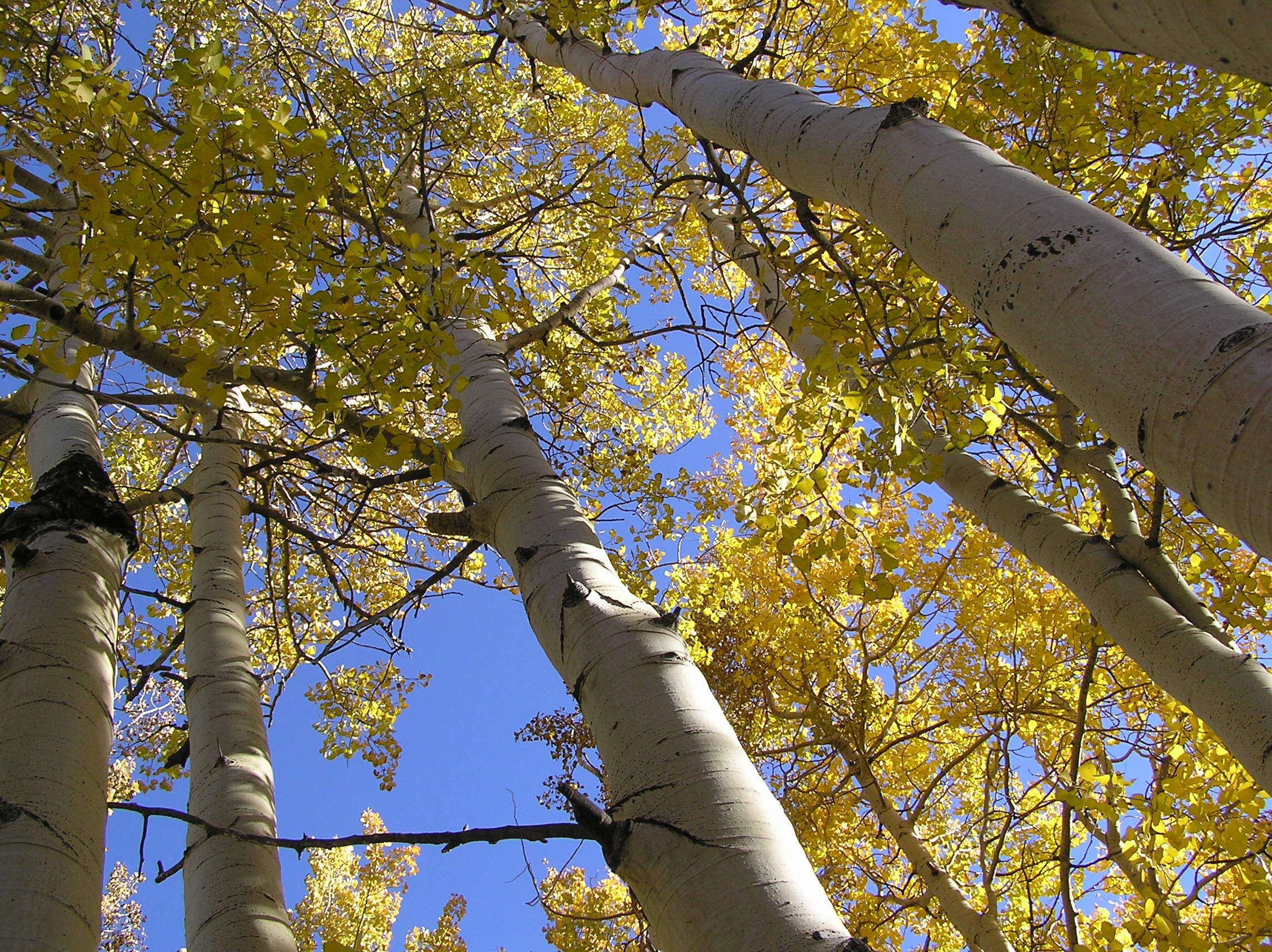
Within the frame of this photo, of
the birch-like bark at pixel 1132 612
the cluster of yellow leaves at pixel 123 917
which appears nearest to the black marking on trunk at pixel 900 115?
the birch-like bark at pixel 1132 612

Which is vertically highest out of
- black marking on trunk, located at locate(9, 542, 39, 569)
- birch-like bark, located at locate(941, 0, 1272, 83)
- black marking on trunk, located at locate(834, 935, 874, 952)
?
black marking on trunk, located at locate(9, 542, 39, 569)

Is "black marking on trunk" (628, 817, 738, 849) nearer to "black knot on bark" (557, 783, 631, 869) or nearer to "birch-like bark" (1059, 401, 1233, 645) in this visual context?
"black knot on bark" (557, 783, 631, 869)

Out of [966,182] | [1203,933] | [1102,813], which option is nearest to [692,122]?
[966,182]

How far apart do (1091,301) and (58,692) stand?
244cm

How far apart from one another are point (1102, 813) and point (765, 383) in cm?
486

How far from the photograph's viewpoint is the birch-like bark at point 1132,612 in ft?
6.78

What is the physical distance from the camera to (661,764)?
4.24 feet

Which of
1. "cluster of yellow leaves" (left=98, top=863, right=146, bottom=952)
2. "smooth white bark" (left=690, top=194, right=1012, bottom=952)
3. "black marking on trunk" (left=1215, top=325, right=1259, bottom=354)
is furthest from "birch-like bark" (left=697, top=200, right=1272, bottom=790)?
"cluster of yellow leaves" (left=98, top=863, right=146, bottom=952)

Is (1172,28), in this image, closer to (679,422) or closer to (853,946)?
(853,946)

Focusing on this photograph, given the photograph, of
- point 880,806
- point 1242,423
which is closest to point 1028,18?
point 1242,423

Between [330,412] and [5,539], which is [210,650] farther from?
[330,412]

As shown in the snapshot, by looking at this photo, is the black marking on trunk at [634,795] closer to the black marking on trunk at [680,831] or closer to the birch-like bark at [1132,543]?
the black marking on trunk at [680,831]

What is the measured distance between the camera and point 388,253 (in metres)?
2.43

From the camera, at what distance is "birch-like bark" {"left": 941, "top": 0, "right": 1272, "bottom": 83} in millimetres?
896
